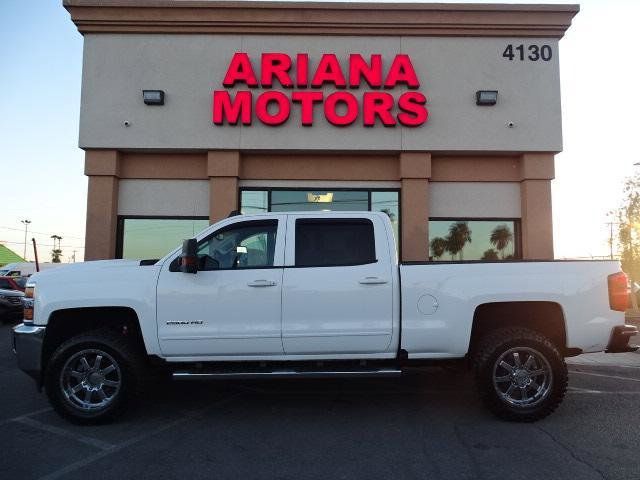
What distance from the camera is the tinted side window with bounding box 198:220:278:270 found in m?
5.12

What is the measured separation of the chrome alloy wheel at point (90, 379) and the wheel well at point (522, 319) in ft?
11.9

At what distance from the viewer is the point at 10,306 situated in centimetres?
1396

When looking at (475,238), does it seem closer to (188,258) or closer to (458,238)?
(458,238)

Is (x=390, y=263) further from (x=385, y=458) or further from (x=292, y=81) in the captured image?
(x=292, y=81)

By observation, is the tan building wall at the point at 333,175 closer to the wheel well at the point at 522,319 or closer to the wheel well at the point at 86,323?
the wheel well at the point at 522,319

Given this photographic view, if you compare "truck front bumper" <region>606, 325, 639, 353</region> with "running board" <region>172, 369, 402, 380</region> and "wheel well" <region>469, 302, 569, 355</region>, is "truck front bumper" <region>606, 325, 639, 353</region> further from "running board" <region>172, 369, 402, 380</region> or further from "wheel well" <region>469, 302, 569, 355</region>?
"running board" <region>172, 369, 402, 380</region>

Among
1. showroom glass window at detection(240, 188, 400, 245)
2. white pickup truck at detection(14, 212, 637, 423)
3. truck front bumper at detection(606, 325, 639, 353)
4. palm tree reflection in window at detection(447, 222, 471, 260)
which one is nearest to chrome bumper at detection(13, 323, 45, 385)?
white pickup truck at detection(14, 212, 637, 423)

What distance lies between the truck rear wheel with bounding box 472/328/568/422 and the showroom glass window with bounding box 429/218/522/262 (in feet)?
22.5

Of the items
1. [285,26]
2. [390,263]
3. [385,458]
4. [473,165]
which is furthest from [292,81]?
[385,458]

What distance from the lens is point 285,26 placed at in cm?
1155

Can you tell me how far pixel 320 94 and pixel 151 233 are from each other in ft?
16.7

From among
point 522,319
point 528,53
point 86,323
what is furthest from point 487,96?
point 86,323

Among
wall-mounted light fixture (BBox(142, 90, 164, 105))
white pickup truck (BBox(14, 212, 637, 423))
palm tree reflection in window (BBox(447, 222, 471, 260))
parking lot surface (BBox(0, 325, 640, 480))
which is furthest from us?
palm tree reflection in window (BBox(447, 222, 471, 260))

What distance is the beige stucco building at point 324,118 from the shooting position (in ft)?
37.3
